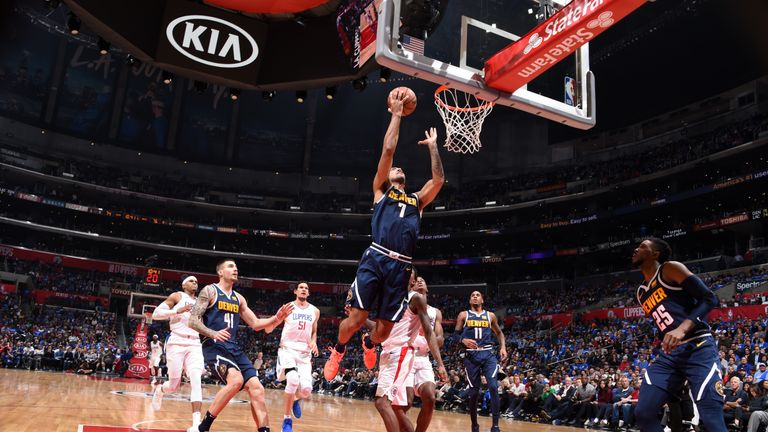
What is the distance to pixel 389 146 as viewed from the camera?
5367mm

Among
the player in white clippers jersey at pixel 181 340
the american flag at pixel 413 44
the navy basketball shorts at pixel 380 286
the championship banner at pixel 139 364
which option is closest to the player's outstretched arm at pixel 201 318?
the player in white clippers jersey at pixel 181 340

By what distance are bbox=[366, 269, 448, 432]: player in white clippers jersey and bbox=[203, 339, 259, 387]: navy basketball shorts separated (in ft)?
5.09

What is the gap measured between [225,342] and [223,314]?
462mm

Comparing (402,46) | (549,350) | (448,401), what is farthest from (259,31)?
(549,350)

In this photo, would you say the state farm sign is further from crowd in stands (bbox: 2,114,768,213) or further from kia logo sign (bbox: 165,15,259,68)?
crowd in stands (bbox: 2,114,768,213)

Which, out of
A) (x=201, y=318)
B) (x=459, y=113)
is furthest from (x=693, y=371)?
(x=459, y=113)

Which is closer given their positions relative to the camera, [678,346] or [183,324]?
[678,346]

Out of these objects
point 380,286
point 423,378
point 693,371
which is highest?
point 380,286

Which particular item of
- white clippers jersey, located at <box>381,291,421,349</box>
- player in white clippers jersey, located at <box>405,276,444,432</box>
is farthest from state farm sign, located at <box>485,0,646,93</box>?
white clippers jersey, located at <box>381,291,421,349</box>

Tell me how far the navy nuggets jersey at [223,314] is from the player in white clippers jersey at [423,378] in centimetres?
226

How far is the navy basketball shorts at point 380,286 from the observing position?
5.25 metres

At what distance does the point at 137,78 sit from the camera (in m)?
47.2

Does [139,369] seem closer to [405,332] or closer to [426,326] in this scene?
[405,332]

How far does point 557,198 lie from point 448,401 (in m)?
22.8
